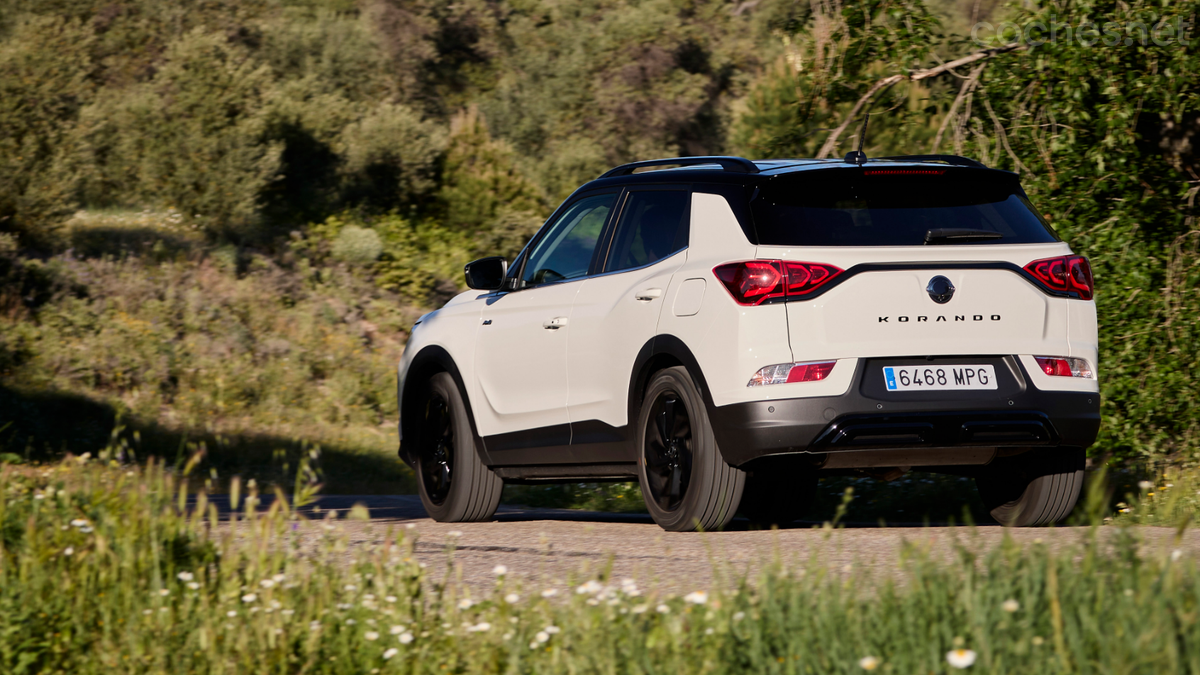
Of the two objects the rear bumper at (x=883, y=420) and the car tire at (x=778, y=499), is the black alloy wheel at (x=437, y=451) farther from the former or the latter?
the rear bumper at (x=883, y=420)

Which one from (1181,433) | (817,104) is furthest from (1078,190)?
(817,104)

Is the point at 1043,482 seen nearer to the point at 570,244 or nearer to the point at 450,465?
the point at 570,244

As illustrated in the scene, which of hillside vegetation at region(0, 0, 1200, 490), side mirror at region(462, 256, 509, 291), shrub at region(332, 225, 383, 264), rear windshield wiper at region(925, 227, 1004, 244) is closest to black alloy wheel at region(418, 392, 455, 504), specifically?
side mirror at region(462, 256, 509, 291)

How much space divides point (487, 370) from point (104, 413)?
10834 mm

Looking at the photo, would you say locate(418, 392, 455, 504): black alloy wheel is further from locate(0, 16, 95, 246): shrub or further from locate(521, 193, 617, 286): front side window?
locate(0, 16, 95, 246): shrub

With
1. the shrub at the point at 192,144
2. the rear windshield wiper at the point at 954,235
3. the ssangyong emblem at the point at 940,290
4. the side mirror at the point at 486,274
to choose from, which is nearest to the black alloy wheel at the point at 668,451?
the ssangyong emblem at the point at 940,290

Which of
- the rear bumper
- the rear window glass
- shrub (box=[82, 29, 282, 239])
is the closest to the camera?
the rear bumper

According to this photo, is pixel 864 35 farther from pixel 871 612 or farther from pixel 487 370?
pixel 871 612

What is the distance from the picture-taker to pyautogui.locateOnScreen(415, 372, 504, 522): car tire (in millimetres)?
8523

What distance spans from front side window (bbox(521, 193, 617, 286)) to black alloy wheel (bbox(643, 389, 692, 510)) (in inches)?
45.4

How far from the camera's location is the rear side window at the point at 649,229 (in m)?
6.89

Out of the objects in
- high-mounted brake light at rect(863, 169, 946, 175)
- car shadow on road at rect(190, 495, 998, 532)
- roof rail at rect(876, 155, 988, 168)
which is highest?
roof rail at rect(876, 155, 988, 168)

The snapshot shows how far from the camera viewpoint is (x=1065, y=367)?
6363 mm

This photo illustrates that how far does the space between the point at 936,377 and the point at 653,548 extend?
1.47 meters
